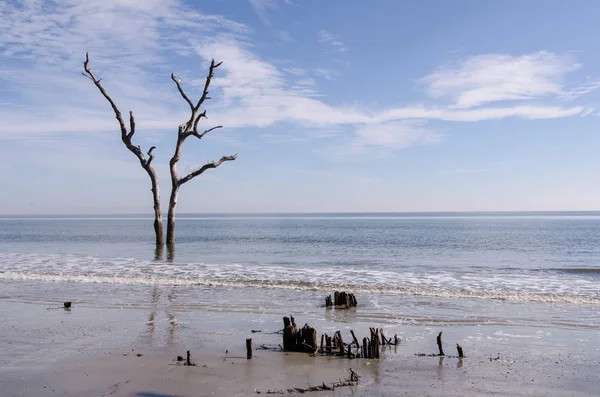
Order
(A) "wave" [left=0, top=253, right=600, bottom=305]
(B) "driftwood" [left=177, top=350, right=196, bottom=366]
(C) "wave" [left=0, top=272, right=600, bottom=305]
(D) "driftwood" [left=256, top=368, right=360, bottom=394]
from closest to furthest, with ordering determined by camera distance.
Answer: (D) "driftwood" [left=256, top=368, right=360, bottom=394]
(B) "driftwood" [left=177, top=350, right=196, bottom=366]
(C) "wave" [left=0, top=272, right=600, bottom=305]
(A) "wave" [left=0, top=253, right=600, bottom=305]

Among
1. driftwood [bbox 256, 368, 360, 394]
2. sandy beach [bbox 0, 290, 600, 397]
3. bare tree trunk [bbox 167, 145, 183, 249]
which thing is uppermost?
bare tree trunk [bbox 167, 145, 183, 249]

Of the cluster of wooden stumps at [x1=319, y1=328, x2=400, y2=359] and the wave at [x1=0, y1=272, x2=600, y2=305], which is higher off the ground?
the cluster of wooden stumps at [x1=319, y1=328, x2=400, y2=359]

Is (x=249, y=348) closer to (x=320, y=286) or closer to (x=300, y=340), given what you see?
(x=300, y=340)

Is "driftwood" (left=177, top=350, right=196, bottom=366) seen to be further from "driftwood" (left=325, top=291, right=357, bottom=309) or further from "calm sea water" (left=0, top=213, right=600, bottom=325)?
"driftwood" (left=325, top=291, right=357, bottom=309)

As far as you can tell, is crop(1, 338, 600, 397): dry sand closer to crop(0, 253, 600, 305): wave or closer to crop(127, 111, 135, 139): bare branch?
crop(0, 253, 600, 305): wave

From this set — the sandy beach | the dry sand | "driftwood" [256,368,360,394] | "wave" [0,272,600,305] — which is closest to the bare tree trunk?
"wave" [0,272,600,305]

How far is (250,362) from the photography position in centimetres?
821

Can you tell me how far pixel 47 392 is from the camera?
21.7 feet

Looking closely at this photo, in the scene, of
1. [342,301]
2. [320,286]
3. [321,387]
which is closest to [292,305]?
[342,301]

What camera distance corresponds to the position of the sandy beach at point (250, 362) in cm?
693

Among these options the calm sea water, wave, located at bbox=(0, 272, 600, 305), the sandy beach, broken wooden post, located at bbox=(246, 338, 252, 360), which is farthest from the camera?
wave, located at bbox=(0, 272, 600, 305)

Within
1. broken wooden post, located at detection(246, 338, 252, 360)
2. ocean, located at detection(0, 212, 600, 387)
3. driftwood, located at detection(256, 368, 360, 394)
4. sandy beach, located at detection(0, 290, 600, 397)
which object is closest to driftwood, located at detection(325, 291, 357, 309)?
ocean, located at detection(0, 212, 600, 387)

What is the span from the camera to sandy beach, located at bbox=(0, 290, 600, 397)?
693 cm

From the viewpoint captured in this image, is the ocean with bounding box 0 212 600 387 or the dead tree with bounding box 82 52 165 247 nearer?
the ocean with bounding box 0 212 600 387
